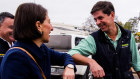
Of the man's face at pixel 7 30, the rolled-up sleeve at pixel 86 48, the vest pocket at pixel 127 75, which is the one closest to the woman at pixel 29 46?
the rolled-up sleeve at pixel 86 48

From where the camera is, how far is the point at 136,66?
203 centimetres

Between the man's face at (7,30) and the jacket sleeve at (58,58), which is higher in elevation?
the man's face at (7,30)

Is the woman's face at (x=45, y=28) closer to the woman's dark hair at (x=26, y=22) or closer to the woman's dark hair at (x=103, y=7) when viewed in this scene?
the woman's dark hair at (x=26, y=22)

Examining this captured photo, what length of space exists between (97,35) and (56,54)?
50 cm

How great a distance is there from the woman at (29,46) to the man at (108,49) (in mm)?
336

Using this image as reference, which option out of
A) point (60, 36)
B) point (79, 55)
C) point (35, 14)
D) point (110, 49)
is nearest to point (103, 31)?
point (110, 49)

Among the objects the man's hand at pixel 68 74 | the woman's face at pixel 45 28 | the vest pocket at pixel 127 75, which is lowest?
the vest pocket at pixel 127 75

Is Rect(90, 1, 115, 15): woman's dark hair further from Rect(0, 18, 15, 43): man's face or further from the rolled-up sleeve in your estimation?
Rect(0, 18, 15, 43): man's face

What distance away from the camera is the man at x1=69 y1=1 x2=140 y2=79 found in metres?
1.82

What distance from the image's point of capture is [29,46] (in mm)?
1314

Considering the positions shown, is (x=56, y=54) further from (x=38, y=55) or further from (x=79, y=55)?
(x=38, y=55)

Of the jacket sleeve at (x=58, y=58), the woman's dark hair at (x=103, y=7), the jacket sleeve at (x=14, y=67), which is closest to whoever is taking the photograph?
the jacket sleeve at (x=14, y=67)

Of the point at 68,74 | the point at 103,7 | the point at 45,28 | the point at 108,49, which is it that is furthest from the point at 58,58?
the point at 103,7

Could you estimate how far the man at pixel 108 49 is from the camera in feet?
5.96
